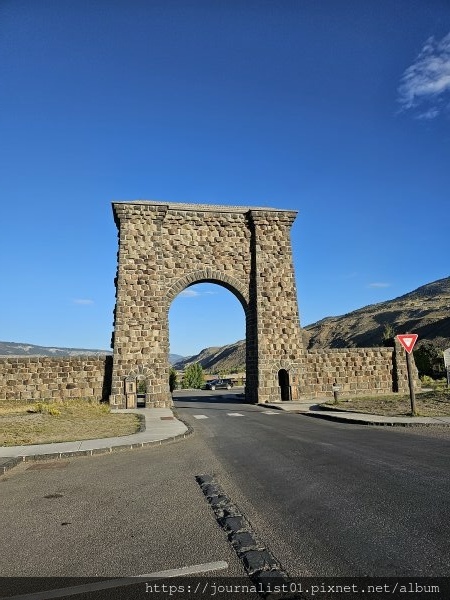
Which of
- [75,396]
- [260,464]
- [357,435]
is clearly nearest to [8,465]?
[260,464]

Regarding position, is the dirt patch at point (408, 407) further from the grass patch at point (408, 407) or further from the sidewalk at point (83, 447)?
the sidewalk at point (83, 447)

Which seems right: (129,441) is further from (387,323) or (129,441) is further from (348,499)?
(387,323)

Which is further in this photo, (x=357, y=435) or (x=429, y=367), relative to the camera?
(x=429, y=367)

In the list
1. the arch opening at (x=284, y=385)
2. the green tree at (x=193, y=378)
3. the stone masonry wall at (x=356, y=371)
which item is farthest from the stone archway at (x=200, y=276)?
the green tree at (x=193, y=378)

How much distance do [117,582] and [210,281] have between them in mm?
23016

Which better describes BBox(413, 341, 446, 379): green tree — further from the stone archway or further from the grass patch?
the grass patch

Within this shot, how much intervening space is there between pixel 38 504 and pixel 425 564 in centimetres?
477

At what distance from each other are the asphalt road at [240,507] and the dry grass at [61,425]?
276cm

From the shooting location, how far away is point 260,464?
302 inches

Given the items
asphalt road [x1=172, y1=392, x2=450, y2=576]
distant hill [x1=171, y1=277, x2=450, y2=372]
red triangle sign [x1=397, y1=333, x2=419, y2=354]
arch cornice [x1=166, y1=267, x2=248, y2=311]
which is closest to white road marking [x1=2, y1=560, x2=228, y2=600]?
asphalt road [x1=172, y1=392, x2=450, y2=576]

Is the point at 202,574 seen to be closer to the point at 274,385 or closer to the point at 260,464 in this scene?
the point at 260,464

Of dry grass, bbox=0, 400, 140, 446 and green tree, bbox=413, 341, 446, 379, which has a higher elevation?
green tree, bbox=413, 341, 446, 379

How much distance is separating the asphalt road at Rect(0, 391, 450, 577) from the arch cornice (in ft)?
52.4

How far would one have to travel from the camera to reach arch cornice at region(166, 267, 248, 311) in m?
24.7
